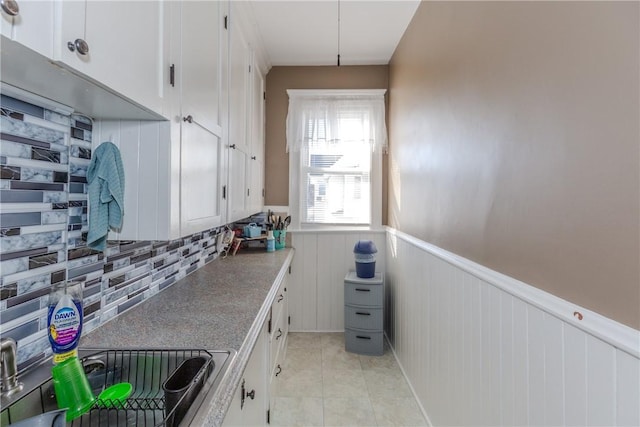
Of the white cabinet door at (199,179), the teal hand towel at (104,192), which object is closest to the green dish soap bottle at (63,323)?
the teal hand towel at (104,192)

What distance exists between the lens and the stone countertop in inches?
36.1

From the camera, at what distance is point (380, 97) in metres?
3.25

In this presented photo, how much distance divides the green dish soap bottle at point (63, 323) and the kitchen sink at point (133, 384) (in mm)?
64

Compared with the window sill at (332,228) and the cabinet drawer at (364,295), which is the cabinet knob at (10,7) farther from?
the window sill at (332,228)

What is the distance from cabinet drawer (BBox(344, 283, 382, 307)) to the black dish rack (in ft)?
6.69

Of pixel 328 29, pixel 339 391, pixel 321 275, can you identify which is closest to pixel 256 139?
pixel 328 29

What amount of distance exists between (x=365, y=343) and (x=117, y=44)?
106 inches

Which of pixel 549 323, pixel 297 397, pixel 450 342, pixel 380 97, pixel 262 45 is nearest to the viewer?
pixel 549 323

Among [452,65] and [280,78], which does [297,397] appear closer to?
[452,65]

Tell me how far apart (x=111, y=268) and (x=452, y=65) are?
6.16 ft

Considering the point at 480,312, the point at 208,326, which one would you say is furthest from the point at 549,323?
the point at 208,326

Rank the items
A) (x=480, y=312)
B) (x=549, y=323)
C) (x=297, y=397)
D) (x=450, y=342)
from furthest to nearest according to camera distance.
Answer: (x=297, y=397) → (x=450, y=342) → (x=480, y=312) → (x=549, y=323)

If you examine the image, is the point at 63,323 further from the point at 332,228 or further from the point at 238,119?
the point at 332,228

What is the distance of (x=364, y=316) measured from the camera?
110 inches
